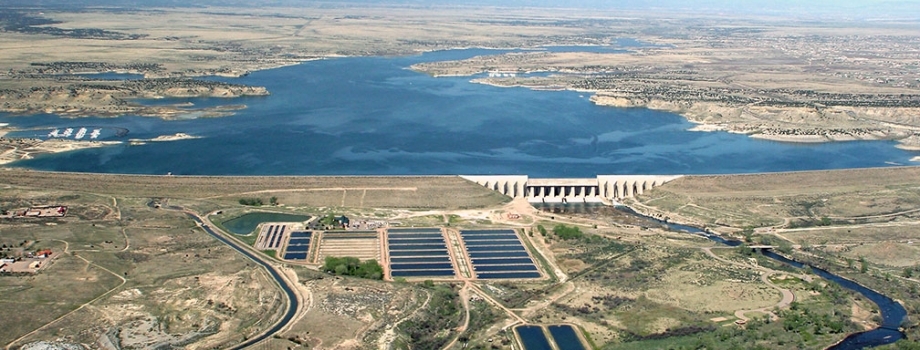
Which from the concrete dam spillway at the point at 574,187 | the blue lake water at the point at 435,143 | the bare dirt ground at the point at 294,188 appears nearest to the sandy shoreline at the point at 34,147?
the blue lake water at the point at 435,143

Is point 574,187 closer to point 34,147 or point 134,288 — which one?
point 134,288

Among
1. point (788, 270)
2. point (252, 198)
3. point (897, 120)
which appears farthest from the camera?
point (897, 120)

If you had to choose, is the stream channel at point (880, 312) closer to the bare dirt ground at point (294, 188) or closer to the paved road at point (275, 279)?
the bare dirt ground at point (294, 188)

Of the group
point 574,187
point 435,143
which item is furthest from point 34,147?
point 574,187

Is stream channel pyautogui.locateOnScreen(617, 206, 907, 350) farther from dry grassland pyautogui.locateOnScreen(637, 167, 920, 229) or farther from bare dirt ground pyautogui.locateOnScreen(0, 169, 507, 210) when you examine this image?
bare dirt ground pyautogui.locateOnScreen(0, 169, 507, 210)

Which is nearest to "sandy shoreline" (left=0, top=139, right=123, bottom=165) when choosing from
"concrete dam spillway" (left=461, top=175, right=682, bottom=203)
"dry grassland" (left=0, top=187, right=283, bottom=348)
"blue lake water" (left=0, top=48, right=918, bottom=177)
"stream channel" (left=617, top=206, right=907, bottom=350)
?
"blue lake water" (left=0, top=48, right=918, bottom=177)

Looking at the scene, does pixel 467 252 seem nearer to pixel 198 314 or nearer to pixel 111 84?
pixel 198 314

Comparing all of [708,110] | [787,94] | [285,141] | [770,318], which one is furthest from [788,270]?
[787,94]
